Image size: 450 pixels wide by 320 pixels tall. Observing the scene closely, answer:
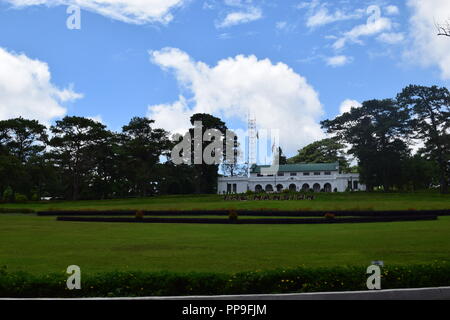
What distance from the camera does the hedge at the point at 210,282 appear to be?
8961 mm

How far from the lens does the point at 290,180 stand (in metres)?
79.0

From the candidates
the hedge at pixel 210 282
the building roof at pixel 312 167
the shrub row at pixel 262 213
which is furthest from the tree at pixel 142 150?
the hedge at pixel 210 282

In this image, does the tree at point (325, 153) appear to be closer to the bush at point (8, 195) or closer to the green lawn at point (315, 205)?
the green lawn at point (315, 205)

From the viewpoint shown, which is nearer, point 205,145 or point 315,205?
point 315,205

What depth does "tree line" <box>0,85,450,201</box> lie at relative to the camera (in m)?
60.7

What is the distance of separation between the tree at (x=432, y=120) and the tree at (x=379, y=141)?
5.01 feet

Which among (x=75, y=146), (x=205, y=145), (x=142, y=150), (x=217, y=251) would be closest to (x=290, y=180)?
(x=205, y=145)

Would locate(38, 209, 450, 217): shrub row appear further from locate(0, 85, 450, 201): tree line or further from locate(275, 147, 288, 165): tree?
locate(275, 147, 288, 165): tree

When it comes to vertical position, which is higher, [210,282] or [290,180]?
[290,180]

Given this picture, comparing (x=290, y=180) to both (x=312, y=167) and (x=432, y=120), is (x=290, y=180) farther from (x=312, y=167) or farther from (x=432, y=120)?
(x=432, y=120)

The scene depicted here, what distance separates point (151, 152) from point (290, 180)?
2544 cm
